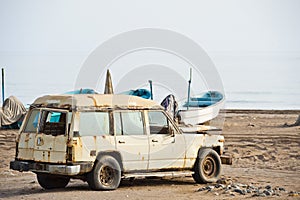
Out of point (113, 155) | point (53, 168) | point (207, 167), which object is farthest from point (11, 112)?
point (53, 168)

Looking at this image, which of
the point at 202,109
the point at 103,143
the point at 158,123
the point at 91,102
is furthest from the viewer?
the point at 202,109

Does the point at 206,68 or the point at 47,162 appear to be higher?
the point at 206,68

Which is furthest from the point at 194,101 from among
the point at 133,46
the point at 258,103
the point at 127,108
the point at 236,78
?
the point at 236,78

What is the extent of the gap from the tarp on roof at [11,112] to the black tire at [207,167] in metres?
18.0

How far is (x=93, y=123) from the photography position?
55.1 feet

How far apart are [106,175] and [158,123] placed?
1990 millimetres

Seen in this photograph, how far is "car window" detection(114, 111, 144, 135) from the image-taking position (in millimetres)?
17172

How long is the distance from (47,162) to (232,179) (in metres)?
4.88

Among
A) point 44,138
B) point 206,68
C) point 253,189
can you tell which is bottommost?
point 253,189

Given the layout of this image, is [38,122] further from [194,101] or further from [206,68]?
[194,101]

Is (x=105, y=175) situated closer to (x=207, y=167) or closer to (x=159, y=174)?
(x=159, y=174)

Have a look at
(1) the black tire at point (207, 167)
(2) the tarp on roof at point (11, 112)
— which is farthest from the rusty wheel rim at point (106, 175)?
(2) the tarp on roof at point (11, 112)

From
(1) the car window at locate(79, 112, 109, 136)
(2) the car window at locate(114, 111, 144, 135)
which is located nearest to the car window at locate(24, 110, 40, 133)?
(1) the car window at locate(79, 112, 109, 136)

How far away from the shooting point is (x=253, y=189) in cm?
1695
